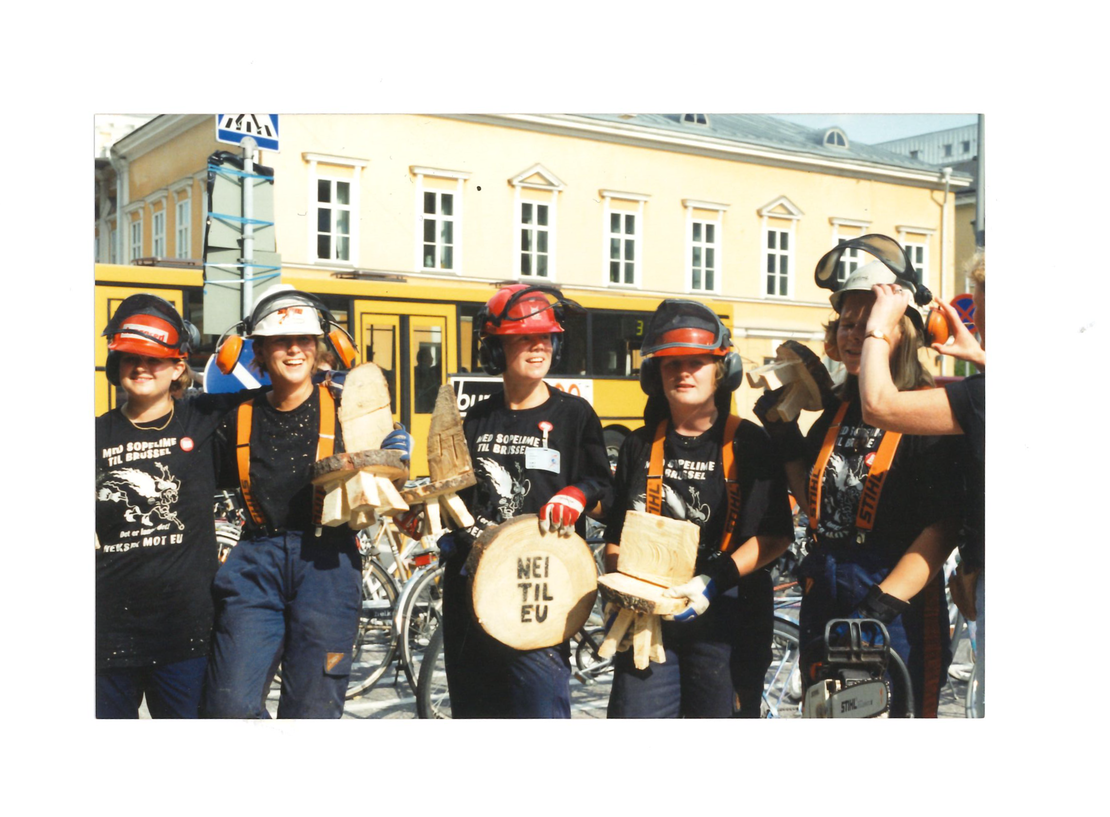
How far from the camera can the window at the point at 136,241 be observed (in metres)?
10.2

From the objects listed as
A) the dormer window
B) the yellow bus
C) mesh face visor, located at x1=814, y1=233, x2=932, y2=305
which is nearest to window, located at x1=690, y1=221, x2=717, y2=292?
the yellow bus

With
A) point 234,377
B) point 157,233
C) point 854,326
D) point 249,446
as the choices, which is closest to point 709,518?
point 854,326

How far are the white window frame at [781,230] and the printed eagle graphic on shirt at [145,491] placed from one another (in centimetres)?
424

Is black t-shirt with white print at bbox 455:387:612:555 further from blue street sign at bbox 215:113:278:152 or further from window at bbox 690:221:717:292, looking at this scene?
window at bbox 690:221:717:292

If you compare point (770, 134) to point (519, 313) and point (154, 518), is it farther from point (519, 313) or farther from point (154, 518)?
point (154, 518)

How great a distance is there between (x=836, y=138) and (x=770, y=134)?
0.76 m

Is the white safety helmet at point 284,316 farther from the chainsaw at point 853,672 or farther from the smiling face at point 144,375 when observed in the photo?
the chainsaw at point 853,672

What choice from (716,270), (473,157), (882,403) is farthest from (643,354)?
(716,270)

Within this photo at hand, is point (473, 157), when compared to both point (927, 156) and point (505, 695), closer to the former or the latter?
point (927, 156)

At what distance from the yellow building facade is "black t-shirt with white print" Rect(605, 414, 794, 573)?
5.92ft

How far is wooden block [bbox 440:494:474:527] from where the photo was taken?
11.1 feet

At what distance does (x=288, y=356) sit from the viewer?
3428 millimetres

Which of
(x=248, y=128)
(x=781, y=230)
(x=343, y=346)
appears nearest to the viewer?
(x=343, y=346)
